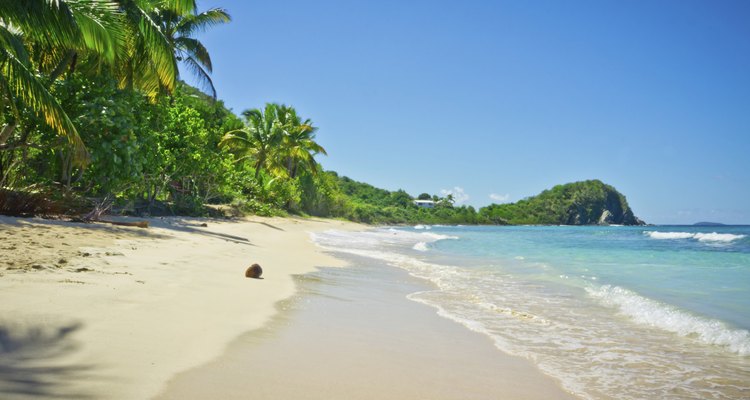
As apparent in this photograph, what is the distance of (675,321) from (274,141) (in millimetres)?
29674

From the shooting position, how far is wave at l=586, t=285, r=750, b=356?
4.74 metres

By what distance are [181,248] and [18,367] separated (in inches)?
255

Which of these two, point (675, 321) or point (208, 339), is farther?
point (675, 321)

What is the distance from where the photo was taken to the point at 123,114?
1138 cm

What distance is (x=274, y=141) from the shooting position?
32719 mm

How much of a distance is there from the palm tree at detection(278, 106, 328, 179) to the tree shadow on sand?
1238 inches

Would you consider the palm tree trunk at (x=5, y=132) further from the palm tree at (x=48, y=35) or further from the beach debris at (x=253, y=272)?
the beach debris at (x=253, y=272)

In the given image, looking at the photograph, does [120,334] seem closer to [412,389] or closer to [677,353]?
[412,389]

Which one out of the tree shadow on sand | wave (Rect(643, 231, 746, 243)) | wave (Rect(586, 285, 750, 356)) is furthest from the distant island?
the tree shadow on sand

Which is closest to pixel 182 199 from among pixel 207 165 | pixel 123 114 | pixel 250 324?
pixel 207 165

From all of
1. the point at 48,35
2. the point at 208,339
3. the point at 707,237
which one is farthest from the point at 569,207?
the point at 208,339

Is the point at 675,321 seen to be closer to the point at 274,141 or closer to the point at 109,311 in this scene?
the point at 109,311

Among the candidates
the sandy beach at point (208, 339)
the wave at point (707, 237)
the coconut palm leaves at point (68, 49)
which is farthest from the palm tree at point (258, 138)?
the wave at point (707, 237)

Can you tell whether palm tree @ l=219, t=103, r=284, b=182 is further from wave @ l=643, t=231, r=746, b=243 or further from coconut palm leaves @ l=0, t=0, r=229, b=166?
wave @ l=643, t=231, r=746, b=243
